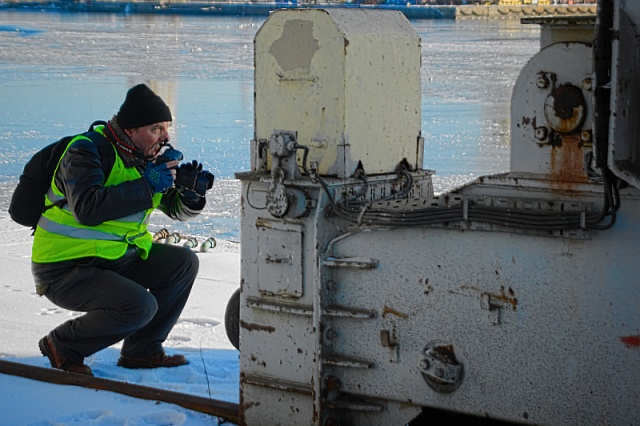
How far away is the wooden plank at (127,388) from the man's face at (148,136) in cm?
85

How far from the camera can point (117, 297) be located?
3.61m

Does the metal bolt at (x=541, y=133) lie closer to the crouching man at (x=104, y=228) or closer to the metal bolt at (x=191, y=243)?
the crouching man at (x=104, y=228)

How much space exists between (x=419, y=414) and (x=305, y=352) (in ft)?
1.25

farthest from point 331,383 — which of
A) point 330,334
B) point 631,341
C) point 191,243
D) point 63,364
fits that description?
point 191,243

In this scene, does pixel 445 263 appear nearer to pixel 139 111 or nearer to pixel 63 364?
→ pixel 139 111

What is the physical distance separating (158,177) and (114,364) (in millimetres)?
845

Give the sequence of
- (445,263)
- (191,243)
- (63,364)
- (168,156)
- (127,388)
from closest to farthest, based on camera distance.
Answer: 1. (445,263)
2. (127,388)
3. (168,156)
4. (63,364)
5. (191,243)

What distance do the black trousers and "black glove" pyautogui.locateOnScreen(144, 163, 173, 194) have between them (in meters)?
0.35

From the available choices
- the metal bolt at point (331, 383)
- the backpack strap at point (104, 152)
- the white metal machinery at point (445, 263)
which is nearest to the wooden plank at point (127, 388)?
the white metal machinery at point (445, 263)

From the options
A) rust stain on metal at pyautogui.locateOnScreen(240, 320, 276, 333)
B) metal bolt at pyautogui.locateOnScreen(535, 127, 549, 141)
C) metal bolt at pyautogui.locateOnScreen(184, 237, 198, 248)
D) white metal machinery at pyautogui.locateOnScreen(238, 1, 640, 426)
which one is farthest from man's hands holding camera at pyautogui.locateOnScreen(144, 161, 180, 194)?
metal bolt at pyautogui.locateOnScreen(184, 237, 198, 248)

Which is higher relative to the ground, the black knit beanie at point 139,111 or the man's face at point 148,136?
the black knit beanie at point 139,111

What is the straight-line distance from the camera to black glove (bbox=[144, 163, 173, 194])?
359 centimetres

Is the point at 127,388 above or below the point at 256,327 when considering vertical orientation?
below

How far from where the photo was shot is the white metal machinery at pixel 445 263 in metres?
2.48
